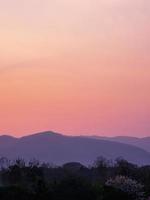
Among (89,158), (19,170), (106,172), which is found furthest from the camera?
(89,158)

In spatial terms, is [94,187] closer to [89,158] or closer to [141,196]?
[141,196]

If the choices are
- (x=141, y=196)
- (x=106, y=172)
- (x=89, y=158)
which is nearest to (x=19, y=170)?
(x=106, y=172)

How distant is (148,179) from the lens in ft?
144

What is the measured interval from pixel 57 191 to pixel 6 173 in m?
15.9

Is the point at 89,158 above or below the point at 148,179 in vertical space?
above

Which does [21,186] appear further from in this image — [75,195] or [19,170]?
[19,170]

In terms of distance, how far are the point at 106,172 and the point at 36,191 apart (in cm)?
2377

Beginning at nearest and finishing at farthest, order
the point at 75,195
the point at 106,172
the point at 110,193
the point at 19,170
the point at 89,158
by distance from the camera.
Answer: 1. the point at 110,193
2. the point at 75,195
3. the point at 19,170
4. the point at 106,172
5. the point at 89,158

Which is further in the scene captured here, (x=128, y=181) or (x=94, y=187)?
(x=94, y=187)

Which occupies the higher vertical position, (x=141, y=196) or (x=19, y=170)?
(x=19, y=170)

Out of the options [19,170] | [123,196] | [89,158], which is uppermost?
[89,158]

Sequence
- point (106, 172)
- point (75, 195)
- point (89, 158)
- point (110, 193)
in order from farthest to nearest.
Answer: point (89, 158) → point (106, 172) → point (75, 195) → point (110, 193)

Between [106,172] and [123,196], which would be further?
[106,172]

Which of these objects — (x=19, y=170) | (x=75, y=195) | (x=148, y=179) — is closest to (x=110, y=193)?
(x=75, y=195)
